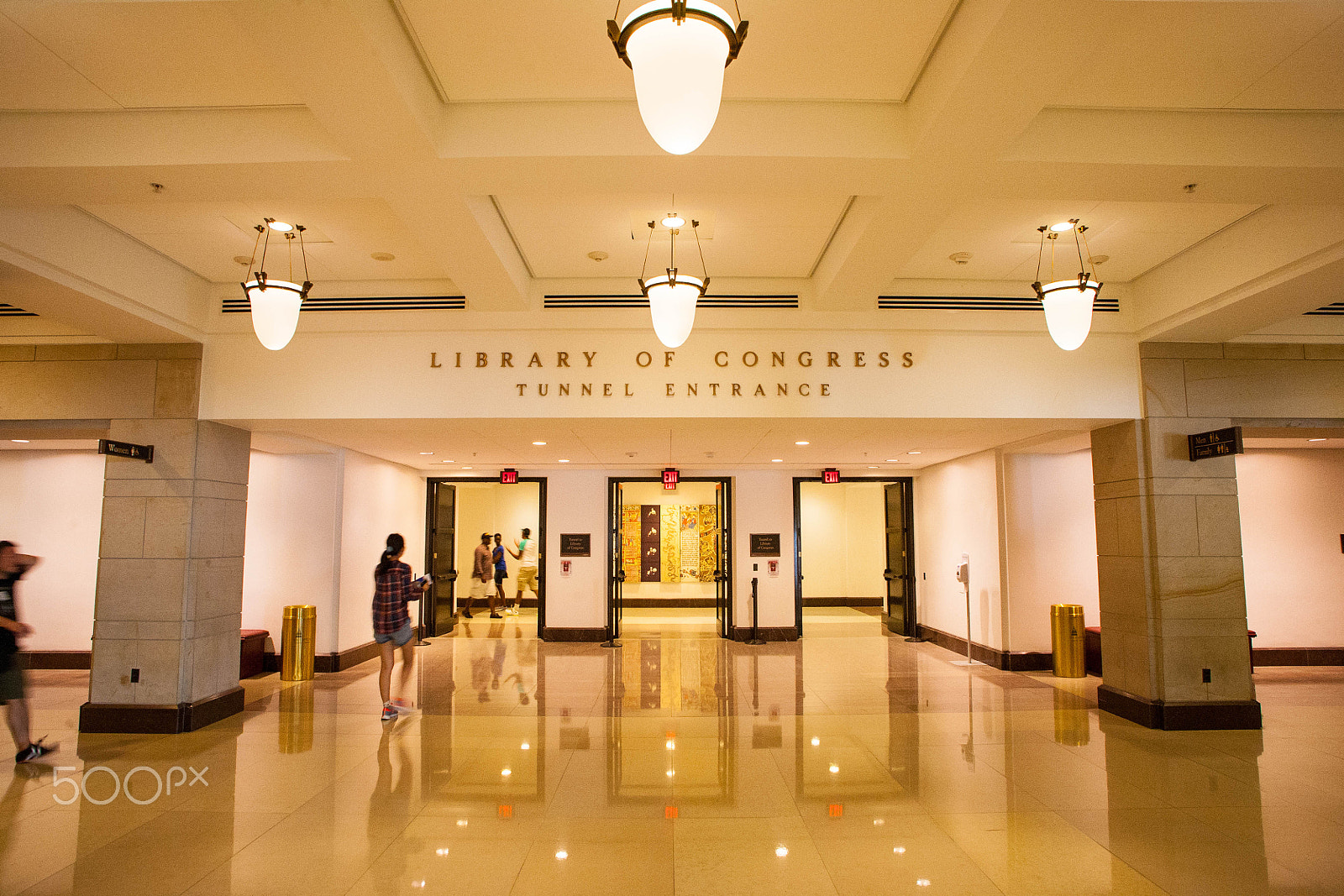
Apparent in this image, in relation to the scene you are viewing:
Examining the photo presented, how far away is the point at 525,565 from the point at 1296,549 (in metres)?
12.2

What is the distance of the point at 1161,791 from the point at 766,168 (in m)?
4.48

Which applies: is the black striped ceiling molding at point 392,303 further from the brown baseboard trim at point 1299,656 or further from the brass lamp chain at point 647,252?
the brown baseboard trim at point 1299,656

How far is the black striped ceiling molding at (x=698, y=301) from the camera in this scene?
6105 millimetres

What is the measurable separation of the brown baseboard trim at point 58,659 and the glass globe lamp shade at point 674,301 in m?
8.95

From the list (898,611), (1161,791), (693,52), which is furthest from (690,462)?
(693,52)

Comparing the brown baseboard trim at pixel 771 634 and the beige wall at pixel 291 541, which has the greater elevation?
the beige wall at pixel 291 541

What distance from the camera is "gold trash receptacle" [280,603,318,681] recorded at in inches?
329

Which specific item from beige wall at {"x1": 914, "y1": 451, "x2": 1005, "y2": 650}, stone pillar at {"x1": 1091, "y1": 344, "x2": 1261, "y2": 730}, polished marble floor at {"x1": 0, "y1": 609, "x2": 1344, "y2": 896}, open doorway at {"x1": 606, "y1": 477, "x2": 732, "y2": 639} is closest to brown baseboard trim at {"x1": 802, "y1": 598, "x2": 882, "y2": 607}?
open doorway at {"x1": 606, "y1": 477, "x2": 732, "y2": 639}

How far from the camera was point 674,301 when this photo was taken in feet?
15.3

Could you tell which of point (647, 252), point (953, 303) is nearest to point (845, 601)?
point (953, 303)

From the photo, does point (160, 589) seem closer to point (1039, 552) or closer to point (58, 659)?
point (58, 659)

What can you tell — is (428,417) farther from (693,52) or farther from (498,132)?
(693,52)

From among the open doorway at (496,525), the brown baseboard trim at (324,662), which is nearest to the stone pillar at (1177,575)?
the brown baseboard trim at (324,662)

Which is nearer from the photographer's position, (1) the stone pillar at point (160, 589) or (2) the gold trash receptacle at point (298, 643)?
(1) the stone pillar at point (160, 589)
